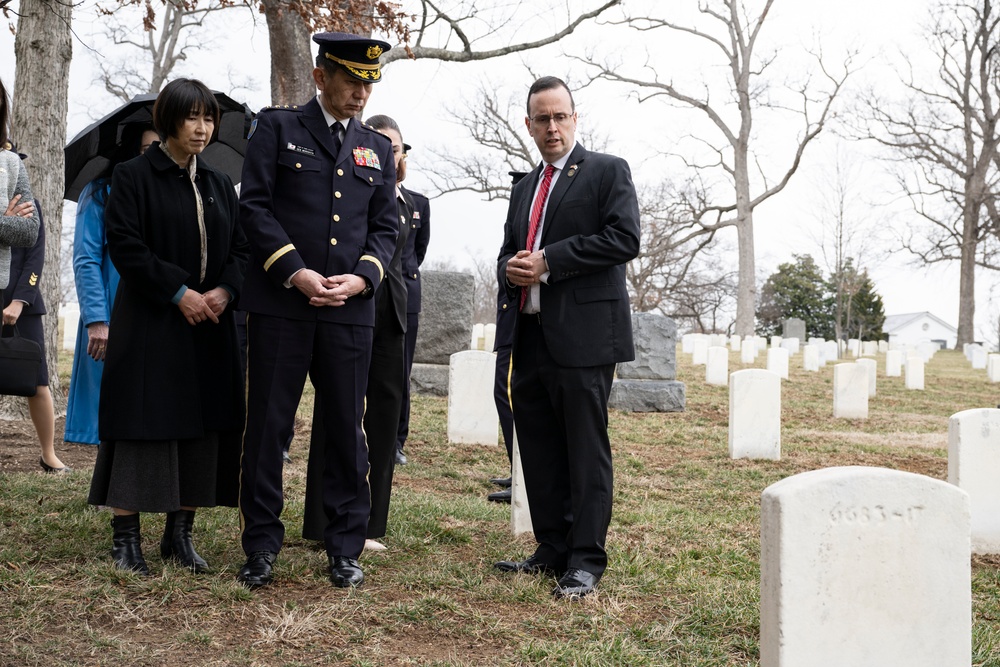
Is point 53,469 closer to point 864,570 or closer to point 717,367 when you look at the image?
point 864,570

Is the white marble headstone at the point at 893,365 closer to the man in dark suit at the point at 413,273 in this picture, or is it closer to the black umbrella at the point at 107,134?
the man in dark suit at the point at 413,273

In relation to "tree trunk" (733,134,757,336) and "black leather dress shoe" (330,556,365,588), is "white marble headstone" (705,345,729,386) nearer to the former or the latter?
"tree trunk" (733,134,757,336)

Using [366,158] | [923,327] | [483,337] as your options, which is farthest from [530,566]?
[923,327]

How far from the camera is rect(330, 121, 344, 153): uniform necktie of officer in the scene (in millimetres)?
3682

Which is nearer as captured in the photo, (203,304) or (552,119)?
(203,304)

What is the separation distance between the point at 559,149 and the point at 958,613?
2.34 metres

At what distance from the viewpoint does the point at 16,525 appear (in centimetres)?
418

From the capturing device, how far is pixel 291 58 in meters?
9.91

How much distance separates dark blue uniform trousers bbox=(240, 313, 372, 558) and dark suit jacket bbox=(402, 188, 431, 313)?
257cm

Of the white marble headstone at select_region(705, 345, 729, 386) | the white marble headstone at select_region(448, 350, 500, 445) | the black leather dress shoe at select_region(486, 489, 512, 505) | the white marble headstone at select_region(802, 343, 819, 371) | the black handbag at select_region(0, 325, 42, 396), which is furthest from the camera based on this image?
the white marble headstone at select_region(802, 343, 819, 371)

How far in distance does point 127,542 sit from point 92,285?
1.14 metres

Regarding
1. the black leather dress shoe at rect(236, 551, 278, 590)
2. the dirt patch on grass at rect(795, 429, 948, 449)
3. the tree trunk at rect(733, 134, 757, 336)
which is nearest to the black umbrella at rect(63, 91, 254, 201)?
the black leather dress shoe at rect(236, 551, 278, 590)

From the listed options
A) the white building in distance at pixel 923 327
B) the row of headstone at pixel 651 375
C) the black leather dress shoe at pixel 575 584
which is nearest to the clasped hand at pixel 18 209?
the black leather dress shoe at pixel 575 584

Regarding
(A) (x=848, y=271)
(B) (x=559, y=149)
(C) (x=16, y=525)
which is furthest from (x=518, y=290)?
(A) (x=848, y=271)
